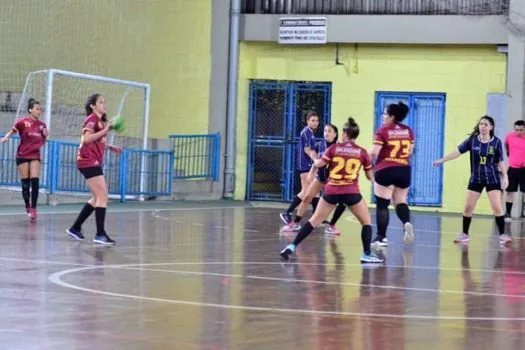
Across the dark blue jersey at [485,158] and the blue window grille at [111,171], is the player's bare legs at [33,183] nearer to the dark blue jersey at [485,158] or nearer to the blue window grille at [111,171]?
the blue window grille at [111,171]

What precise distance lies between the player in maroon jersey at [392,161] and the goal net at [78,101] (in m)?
9.67

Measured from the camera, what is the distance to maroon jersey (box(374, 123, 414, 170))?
15977mm

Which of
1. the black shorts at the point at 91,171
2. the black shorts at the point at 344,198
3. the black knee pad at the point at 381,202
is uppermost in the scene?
the black shorts at the point at 91,171

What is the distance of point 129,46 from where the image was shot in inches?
1153

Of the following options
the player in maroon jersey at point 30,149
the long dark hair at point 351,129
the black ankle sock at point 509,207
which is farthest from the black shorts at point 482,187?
the black ankle sock at point 509,207

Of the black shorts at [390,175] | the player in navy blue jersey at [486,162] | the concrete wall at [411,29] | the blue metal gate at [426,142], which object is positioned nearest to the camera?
the black shorts at [390,175]

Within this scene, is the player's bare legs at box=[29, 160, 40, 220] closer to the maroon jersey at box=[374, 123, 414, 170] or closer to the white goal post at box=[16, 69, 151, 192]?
the white goal post at box=[16, 69, 151, 192]

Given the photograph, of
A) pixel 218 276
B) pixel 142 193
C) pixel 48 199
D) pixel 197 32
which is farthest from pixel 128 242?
pixel 197 32

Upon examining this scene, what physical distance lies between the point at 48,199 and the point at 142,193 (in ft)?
10.0

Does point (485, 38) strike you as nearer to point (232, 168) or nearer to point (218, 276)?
point (232, 168)

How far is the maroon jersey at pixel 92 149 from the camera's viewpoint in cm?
1524

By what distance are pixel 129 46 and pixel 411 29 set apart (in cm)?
712

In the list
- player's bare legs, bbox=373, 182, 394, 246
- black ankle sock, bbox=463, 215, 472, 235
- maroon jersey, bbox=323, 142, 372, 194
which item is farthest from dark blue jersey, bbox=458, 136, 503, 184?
maroon jersey, bbox=323, 142, 372, 194

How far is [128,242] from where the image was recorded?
16281 mm
